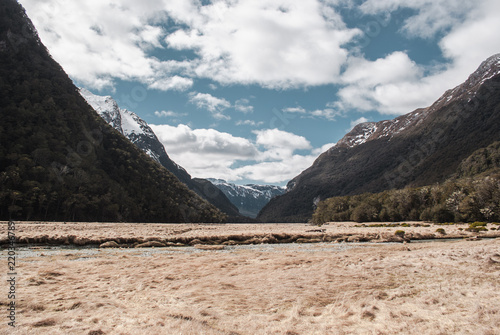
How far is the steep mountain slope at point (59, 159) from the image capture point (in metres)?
78.4

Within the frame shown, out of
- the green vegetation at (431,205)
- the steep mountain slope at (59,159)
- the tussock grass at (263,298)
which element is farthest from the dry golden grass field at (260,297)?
the steep mountain slope at (59,159)

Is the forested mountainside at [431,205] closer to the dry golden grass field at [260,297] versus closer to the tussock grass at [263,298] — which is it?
the dry golden grass field at [260,297]

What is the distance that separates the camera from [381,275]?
13922 mm

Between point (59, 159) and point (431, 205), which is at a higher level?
point (59, 159)

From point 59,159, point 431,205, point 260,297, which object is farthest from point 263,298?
point 59,159

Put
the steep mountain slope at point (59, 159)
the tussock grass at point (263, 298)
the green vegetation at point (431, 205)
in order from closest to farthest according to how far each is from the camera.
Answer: the tussock grass at point (263, 298) → the green vegetation at point (431, 205) → the steep mountain slope at point (59, 159)

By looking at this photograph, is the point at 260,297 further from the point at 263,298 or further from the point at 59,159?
the point at 59,159

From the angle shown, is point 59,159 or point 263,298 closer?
point 263,298

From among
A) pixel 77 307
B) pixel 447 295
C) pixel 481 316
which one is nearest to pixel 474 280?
pixel 447 295

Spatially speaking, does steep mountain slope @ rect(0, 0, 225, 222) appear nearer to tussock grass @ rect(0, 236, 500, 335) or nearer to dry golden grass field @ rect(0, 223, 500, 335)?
tussock grass @ rect(0, 236, 500, 335)

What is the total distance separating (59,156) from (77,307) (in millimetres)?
102539

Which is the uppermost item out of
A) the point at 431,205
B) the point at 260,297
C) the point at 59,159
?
the point at 59,159

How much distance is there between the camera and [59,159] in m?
92.2

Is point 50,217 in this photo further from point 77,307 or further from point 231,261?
point 77,307
